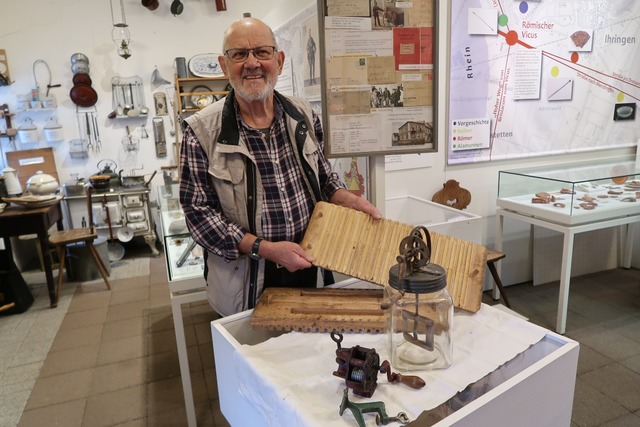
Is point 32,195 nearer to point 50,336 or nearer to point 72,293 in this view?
point 72,293

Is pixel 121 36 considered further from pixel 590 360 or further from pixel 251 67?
pixel 590 360

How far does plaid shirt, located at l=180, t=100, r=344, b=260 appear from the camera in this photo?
140cm

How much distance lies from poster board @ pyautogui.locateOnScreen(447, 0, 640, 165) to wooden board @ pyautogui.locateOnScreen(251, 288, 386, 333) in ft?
6.87

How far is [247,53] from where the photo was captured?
143cm

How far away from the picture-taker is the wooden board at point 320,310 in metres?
1.21

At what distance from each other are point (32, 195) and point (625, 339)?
14.3ft

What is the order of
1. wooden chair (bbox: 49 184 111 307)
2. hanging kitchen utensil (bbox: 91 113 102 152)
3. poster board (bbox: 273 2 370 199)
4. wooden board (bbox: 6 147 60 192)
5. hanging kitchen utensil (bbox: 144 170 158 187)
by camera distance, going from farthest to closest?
hanging kitchen utensil (bbox: 91 113 102 152), hanging kitchen utensil (bbox: 144 170 158 187), wooden board (bbox: 6 147 60 192), wooden chair (bbox: 49 184 111 307), poster board (bbox: 273 2 370 199)

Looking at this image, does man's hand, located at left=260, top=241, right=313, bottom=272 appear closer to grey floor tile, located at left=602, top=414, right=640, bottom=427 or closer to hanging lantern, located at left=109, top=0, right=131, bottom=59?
grey floor tile, located at left=602, top=414, right=640, bottom=427

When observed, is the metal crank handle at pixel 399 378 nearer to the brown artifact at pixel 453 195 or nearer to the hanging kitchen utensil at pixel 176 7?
the brown artifact at pixel 453 195

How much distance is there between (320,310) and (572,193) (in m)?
2.14

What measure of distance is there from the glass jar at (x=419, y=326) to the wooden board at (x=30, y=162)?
15.4 feet

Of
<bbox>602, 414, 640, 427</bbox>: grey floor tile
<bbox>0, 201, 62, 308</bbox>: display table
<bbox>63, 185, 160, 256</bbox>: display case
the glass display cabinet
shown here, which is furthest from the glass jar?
<bbox>63, 185, 160, 256</bbox>: display case

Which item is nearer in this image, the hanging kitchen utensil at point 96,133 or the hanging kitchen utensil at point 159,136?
the hanging kitchen utensil at point 96,133

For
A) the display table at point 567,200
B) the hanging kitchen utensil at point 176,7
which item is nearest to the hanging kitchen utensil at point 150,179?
the hanging kitchen utensil at point 176,7
